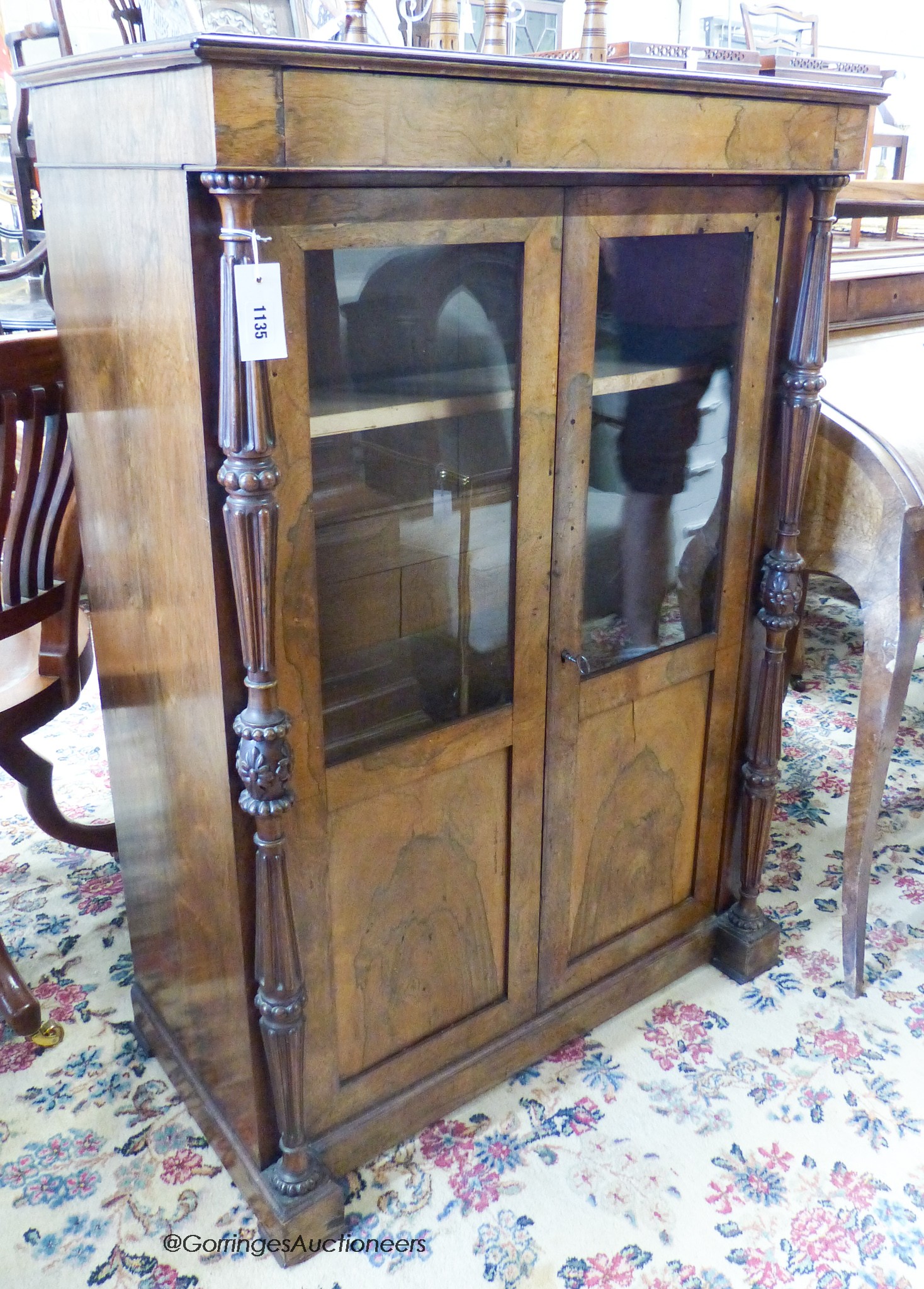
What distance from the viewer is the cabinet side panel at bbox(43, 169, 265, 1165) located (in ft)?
3.25

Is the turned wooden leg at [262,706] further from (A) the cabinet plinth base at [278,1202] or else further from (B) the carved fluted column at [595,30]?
(B) the carved fluted column at [595,30]

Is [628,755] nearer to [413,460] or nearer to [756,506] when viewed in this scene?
[756,506]

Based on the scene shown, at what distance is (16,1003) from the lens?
1567 millimetres

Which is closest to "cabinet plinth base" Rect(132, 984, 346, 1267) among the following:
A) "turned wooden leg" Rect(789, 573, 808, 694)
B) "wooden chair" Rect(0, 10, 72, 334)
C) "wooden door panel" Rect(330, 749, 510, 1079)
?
"wooden door panel" Rect(330, 749, 510, 1079)

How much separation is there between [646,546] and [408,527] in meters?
0.38

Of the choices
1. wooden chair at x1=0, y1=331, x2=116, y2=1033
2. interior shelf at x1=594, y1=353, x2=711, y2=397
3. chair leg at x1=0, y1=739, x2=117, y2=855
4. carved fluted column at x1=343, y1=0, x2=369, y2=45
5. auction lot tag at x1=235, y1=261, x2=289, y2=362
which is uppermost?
carved fluted column at x1=343, y1=0, x2=369, y2=45

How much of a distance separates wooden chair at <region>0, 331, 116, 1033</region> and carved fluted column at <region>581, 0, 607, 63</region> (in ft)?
2.44

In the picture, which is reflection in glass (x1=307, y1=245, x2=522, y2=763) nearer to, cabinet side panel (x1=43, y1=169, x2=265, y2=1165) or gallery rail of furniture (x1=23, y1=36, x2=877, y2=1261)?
gallery rail of furniture (x1=23, y1=36, x2=877, y2=1261)

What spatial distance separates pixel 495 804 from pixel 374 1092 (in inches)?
15.2

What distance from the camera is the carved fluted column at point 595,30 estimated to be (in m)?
1.30

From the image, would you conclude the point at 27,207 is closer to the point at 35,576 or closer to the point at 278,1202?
the point at 35,576

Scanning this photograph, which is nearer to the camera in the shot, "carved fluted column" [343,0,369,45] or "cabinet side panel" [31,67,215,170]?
"cabinet side panel" [31,67,215,170]

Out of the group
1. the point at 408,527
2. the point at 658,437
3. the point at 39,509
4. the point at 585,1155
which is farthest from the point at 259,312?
the point at 585,1155

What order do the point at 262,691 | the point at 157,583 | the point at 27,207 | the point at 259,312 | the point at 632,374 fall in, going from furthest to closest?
the point at 27,207, the point at 632,374, the point at 157,583, the point at 262,691, the point at 259,312
